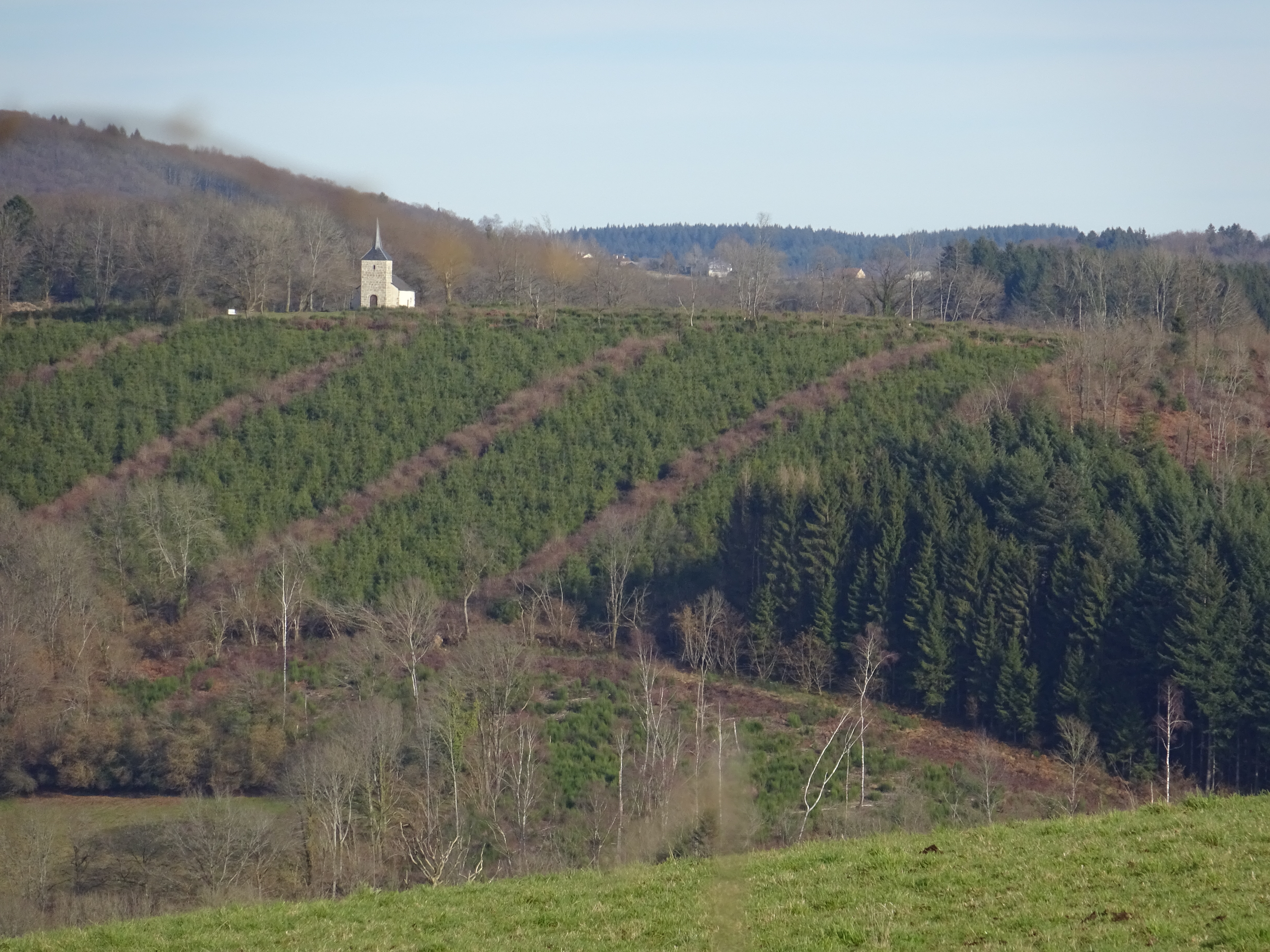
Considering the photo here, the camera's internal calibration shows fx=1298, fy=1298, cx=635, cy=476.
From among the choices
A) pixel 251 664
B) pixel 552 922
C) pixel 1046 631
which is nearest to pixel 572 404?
pixel 251 664

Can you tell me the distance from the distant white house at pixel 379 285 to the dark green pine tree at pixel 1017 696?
136 ft

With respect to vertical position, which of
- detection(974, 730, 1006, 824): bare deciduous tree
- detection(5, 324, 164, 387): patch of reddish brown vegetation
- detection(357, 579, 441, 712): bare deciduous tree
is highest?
detection(5, 324, 164, 387): patch of reddish brown vegetation

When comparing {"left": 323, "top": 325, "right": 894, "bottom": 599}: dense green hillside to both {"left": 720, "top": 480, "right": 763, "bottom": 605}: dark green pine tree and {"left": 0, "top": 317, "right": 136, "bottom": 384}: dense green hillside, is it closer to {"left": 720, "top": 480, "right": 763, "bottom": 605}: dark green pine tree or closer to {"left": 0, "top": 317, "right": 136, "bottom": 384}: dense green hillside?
{"left": 720, "top": 480, "right": 763, "bottom": 605}: dark green pine tree

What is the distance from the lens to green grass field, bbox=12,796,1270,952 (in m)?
8.95

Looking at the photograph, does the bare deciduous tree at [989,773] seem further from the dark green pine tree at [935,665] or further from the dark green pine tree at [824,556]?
the dark green pine tree at [824,556]

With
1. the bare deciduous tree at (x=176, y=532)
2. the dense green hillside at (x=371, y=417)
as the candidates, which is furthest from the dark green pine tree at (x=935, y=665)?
the bare deciduous tree at (x=176, y=532)

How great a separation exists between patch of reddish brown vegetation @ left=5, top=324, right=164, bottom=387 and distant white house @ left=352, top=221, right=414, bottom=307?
1183 centimetres

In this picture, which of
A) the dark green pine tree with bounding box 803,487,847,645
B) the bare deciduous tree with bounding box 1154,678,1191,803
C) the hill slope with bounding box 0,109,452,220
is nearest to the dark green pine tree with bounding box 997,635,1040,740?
the bare deciduous tree with bounding box 1154,678,1191,803

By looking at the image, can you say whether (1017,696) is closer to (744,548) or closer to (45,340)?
(744,548)

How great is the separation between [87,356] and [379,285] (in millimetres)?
16414

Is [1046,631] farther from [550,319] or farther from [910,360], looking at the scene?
[550,319]

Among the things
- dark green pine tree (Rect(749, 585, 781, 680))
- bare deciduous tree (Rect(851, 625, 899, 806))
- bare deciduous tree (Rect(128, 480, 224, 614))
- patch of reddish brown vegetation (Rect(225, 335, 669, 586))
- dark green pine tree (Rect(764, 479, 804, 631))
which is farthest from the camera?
patch of reddish brown vegetation (Rect(225, 335, 669, 586))

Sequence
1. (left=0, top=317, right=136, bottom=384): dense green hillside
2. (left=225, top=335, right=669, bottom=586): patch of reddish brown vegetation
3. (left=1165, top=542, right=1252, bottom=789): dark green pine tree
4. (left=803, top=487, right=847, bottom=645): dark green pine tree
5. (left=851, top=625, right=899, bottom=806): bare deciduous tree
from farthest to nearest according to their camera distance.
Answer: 1. (left=0, top=317, right=136, bottom=384): dense green hillside
2. (left=225, top=335, right=669, bottom=586): patch of reddish brown vegetation
3. (left=803, top=487, right=847, bottom=645): dark green pine tree
4. (left=851, top=625, right=899, bottom=806): bare deciduous tree
5. (left=1165, top=542, right=1252, bottom=789): dark green pine tree

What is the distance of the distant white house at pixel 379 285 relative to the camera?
69062 mm
